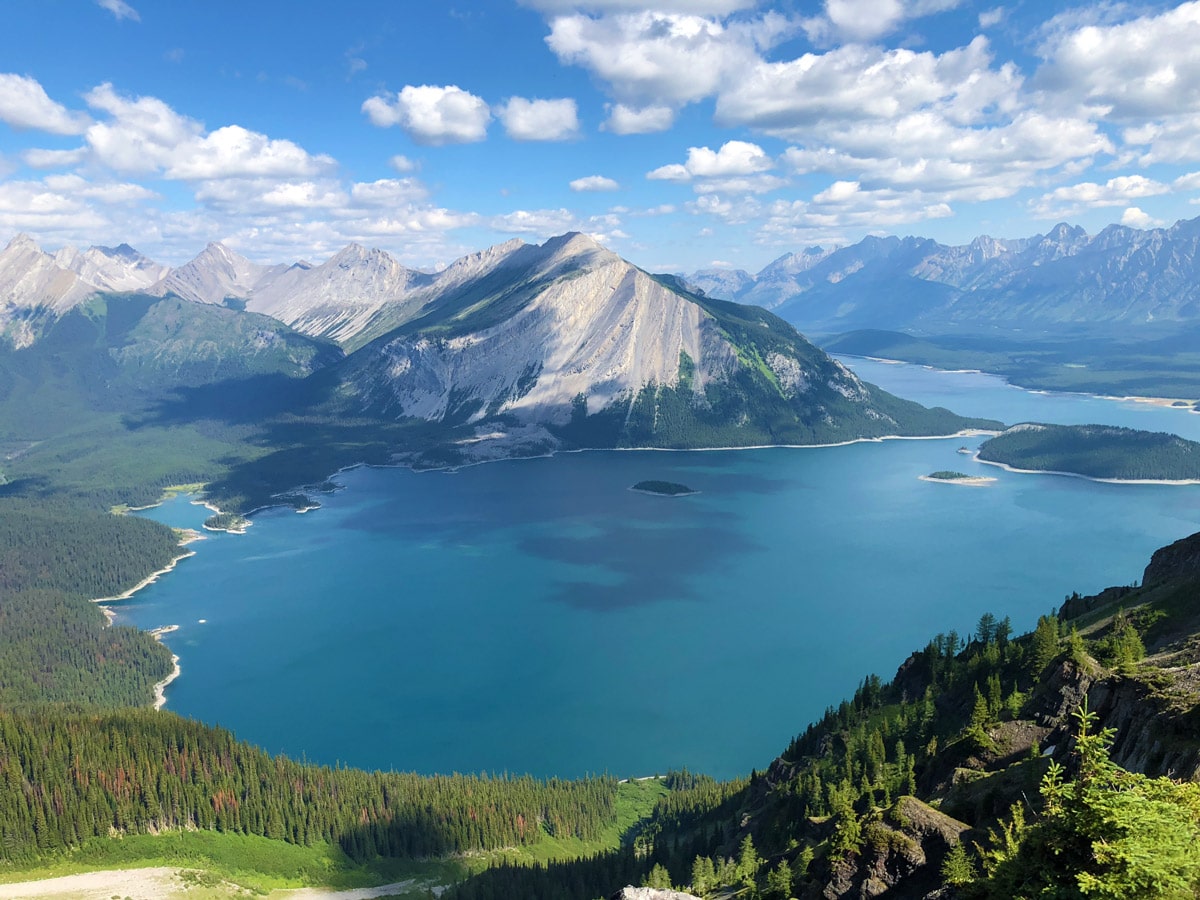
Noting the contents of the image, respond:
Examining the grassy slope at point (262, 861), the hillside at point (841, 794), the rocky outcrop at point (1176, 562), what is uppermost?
the rocky outcrop at point (1176, 562)

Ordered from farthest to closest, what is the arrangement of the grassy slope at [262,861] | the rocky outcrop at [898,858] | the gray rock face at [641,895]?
the grassy slope at [262,861] < the rocky outcrop at [898,858] < the gray rock face at [641,895]

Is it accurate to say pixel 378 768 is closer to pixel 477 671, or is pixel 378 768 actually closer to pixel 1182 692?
pixel 477 671

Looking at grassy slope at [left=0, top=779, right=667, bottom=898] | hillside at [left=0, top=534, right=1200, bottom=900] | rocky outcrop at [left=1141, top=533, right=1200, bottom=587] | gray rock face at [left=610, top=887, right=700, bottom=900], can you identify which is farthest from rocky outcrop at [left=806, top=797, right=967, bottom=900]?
grassy slope at [left=0, top=779, right=667, bottom=898]

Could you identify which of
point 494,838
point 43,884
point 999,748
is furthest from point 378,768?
point 999,748

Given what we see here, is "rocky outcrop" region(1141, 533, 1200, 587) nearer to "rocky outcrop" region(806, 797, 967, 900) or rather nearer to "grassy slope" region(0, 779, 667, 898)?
"rocky outcrop" region(806, 797, 967, 900)

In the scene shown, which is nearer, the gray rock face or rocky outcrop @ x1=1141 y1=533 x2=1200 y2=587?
the gray rock face

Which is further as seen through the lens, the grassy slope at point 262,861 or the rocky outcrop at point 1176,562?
the grassy slope at point 262,861

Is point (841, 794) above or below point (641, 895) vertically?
below

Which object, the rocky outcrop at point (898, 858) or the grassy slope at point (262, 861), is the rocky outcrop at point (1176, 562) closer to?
the rocky outcrop at point (898, 858)

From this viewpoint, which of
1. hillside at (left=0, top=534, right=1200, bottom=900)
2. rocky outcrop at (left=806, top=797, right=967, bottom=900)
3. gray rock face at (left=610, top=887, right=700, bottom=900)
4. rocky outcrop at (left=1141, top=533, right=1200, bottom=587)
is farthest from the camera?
rocky outcrop at (left=1141, top=533, right=1200, bottom=587)

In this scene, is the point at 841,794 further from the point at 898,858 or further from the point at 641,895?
the point at 641,895

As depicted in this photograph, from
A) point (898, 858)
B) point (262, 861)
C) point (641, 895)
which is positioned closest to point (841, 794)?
point (898, 858)

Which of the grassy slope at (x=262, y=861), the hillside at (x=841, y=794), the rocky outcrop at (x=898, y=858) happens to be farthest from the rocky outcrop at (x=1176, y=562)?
the grassy slope at (x=262, y=861)
